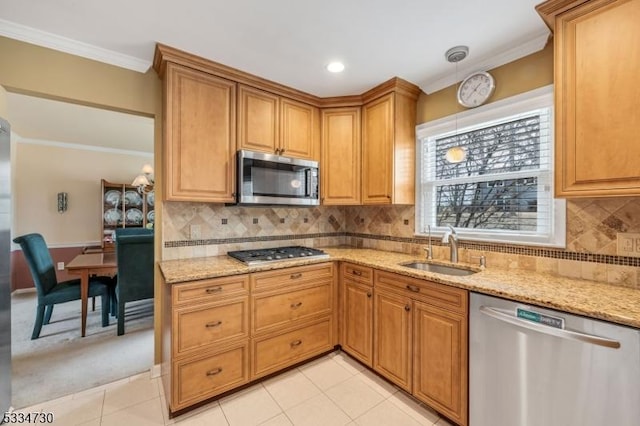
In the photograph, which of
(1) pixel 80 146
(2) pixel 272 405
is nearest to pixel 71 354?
(2) pixel 272 405

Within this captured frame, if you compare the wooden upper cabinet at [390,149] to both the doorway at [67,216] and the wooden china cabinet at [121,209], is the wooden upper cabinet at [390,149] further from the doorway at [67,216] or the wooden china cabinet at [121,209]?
the wooden china cabinet at [121,209]

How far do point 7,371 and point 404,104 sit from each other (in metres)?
3.56

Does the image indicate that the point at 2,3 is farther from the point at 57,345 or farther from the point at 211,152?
the point at 57,345

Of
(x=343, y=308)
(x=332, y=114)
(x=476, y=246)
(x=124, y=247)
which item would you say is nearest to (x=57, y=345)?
(x=124, y=247)

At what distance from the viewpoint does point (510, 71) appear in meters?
2.01

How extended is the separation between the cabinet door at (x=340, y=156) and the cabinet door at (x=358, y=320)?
89cm

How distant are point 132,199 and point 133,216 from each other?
0.32m

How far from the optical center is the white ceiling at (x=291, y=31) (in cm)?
154

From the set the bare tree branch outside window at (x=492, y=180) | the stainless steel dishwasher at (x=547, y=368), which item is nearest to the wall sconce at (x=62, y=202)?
the bare tree branch outside window at (x=492, y=180)

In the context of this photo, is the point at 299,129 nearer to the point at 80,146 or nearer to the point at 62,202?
the point at 80,146

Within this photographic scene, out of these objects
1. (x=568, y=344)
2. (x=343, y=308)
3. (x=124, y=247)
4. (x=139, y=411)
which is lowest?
(x=139, y=411)

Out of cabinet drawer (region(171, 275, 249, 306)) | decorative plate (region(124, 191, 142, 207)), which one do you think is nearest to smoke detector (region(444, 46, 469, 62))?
cabinet drawer (region(171, 275, 249, 306))

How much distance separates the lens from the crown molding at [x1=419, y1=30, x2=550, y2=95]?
6.05 ft

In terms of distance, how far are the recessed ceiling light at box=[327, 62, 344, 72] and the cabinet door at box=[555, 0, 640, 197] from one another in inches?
52.7
